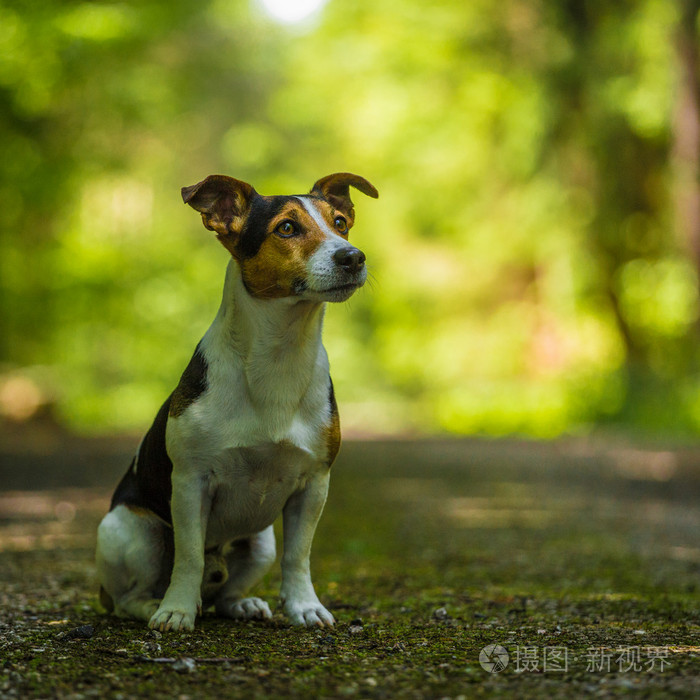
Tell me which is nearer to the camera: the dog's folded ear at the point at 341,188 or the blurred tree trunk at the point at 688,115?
the dog's folded ear at the point at 341,188

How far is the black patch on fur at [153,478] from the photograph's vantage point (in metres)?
3.65

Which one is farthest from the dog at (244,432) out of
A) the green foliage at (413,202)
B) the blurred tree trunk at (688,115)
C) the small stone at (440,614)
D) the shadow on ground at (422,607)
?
the blurred tree trunk at (688,115)

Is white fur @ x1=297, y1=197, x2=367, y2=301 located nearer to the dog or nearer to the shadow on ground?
the dog

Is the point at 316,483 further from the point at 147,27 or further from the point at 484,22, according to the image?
the point at 484,22

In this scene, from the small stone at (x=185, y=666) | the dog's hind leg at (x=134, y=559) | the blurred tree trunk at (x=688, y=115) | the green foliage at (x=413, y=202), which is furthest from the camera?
the green foliage at (x=413, y=202)

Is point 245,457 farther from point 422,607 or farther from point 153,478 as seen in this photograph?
point 422,607

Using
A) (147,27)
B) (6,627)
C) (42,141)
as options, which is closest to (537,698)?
(6,627)

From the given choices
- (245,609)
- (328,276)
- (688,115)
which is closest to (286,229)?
(328,276)

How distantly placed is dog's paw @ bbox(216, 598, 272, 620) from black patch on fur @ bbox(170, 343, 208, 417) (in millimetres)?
858

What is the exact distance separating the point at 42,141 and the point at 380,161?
556 inches

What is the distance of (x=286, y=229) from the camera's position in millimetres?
3551

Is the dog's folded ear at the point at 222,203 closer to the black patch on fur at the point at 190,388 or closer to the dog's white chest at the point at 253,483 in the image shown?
the black patch on fur at the point at 190,388

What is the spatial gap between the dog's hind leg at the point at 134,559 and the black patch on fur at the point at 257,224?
1.11 m

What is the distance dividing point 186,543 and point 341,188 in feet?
5.40
